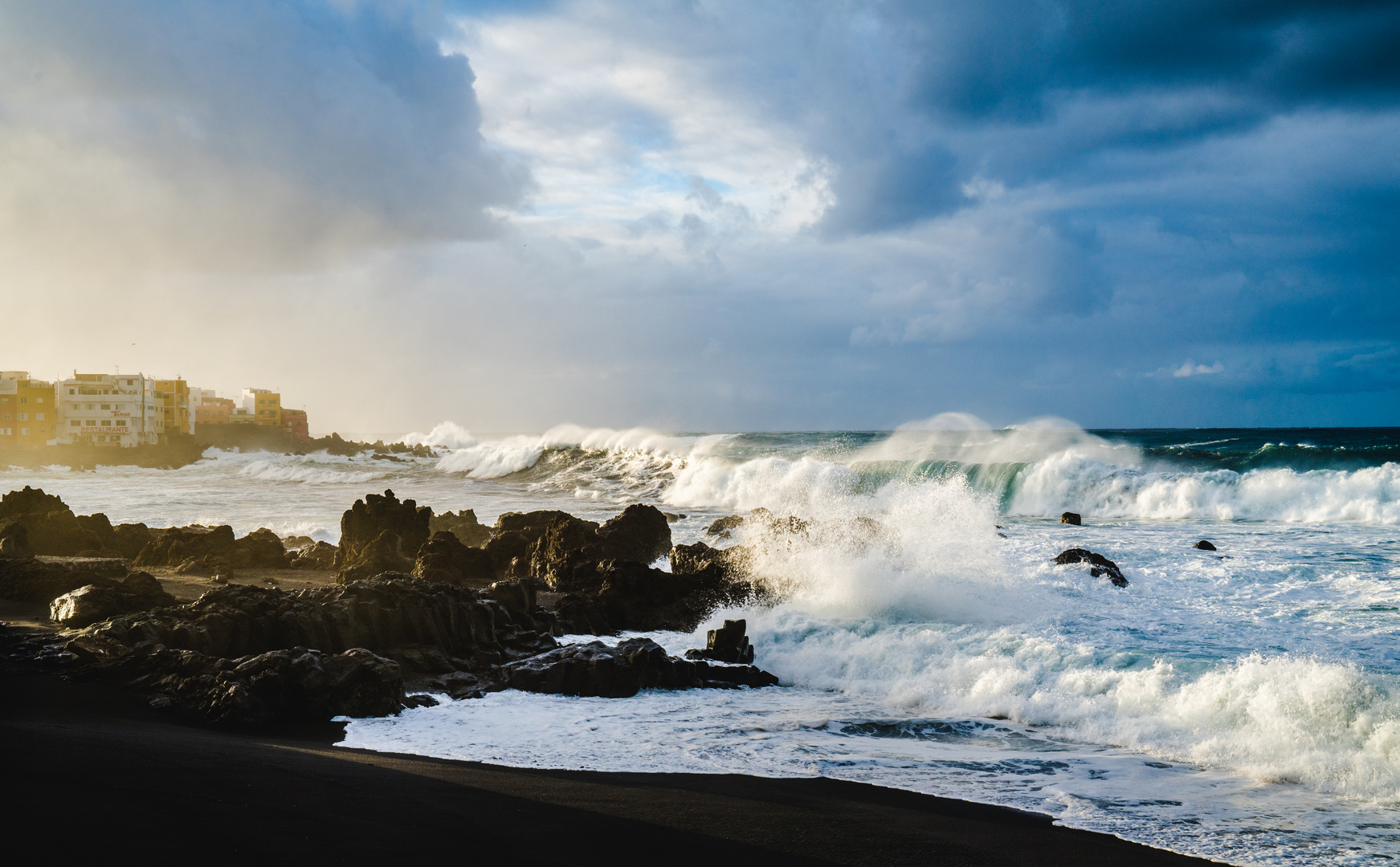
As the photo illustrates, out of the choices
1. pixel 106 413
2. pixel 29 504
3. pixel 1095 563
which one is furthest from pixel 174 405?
pixel 1095 563

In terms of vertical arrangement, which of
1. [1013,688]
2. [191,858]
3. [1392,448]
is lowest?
[1013,688]

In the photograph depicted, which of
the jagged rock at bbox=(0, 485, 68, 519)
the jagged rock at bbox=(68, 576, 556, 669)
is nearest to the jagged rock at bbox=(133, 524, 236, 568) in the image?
the jagged rock at bbox=(0, 485, 68, 519)

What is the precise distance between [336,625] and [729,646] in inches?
177

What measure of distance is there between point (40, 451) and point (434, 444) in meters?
43.1

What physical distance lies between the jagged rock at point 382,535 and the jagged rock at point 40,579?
363cm

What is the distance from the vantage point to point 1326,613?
10539 mm

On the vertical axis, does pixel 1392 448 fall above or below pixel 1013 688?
above

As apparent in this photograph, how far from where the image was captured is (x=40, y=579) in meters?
10.7

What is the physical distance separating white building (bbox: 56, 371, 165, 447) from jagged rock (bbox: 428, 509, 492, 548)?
56979 mm

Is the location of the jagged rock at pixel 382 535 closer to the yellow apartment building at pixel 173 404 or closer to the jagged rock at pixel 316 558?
the jagged rock at pixel 316 558

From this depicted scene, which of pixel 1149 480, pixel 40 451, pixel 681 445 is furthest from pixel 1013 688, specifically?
pixel 40 451

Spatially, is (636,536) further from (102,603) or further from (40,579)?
(40,579)

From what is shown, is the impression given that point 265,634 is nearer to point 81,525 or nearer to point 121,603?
point 121,603

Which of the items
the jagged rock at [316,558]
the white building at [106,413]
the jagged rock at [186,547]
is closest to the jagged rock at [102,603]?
the jagged rock at [186,547]
